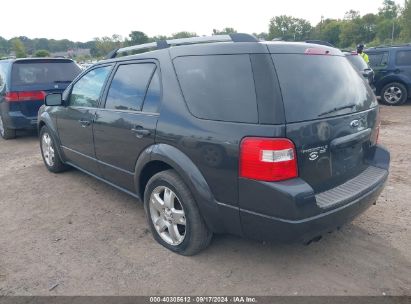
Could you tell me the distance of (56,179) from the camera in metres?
5.19

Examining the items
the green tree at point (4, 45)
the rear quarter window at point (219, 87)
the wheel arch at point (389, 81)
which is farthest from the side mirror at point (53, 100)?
the green tree at point (4, 45)

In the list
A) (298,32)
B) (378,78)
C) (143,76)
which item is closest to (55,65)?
(143,76)

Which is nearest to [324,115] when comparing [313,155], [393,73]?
[313,155]

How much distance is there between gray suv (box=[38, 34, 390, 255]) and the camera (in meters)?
2.36

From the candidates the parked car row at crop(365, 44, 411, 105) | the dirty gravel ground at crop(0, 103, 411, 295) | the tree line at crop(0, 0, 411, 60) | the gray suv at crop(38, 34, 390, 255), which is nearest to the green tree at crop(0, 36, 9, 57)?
the tree line at crop(0, 0, 411, 60)

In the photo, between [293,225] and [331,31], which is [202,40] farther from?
[331,31]

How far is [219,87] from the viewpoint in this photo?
2598mm

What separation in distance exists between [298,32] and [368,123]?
319 ft

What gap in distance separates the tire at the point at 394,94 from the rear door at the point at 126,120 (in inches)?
391

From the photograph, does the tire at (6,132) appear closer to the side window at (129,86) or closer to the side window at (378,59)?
the side window at (129,86)

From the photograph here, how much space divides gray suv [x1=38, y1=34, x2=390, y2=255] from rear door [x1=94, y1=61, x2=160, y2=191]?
0.06ft

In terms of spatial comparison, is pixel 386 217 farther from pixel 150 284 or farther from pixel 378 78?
pixel 378 78

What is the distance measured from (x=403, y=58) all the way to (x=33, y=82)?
10.4 meters

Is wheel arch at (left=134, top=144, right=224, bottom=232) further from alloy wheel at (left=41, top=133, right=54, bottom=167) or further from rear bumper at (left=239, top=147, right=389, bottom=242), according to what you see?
alloy wheel at (left=41, top=133, right=54, bottom=167)
